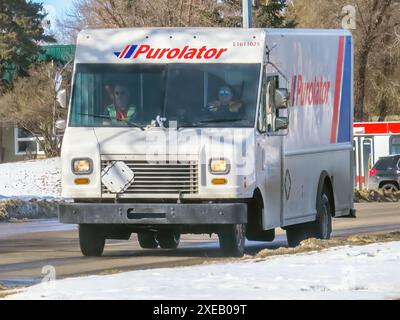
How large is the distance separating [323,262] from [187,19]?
29228 mm

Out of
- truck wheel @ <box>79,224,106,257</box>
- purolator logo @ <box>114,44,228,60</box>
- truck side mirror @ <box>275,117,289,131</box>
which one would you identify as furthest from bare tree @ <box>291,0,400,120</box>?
truck wheel @ <box>79,224,106,257</box>

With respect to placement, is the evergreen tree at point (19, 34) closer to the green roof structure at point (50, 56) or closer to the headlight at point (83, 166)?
the green roof structure at point (50, 56)

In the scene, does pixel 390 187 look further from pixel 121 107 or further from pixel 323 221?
pixel 121 107

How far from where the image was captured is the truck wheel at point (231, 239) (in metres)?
17.1

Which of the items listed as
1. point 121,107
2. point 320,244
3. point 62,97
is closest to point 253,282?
point 320,244

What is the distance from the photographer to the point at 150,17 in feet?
144

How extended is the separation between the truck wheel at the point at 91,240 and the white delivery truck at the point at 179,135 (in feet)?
0.05

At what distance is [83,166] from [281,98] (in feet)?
9.34

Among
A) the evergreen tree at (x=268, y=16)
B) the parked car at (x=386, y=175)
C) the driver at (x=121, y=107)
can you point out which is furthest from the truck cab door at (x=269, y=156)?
the evergreen tree at (x=268, y=16)

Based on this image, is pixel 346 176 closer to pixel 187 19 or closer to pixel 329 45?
pixel 329 45

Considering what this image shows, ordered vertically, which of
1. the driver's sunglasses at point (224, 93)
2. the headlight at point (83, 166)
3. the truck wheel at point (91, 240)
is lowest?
the truck wheel at point (91, 240)

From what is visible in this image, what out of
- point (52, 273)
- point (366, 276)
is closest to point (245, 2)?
point (52, 273)

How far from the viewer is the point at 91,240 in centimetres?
1780

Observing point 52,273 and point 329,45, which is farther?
point 329,45
